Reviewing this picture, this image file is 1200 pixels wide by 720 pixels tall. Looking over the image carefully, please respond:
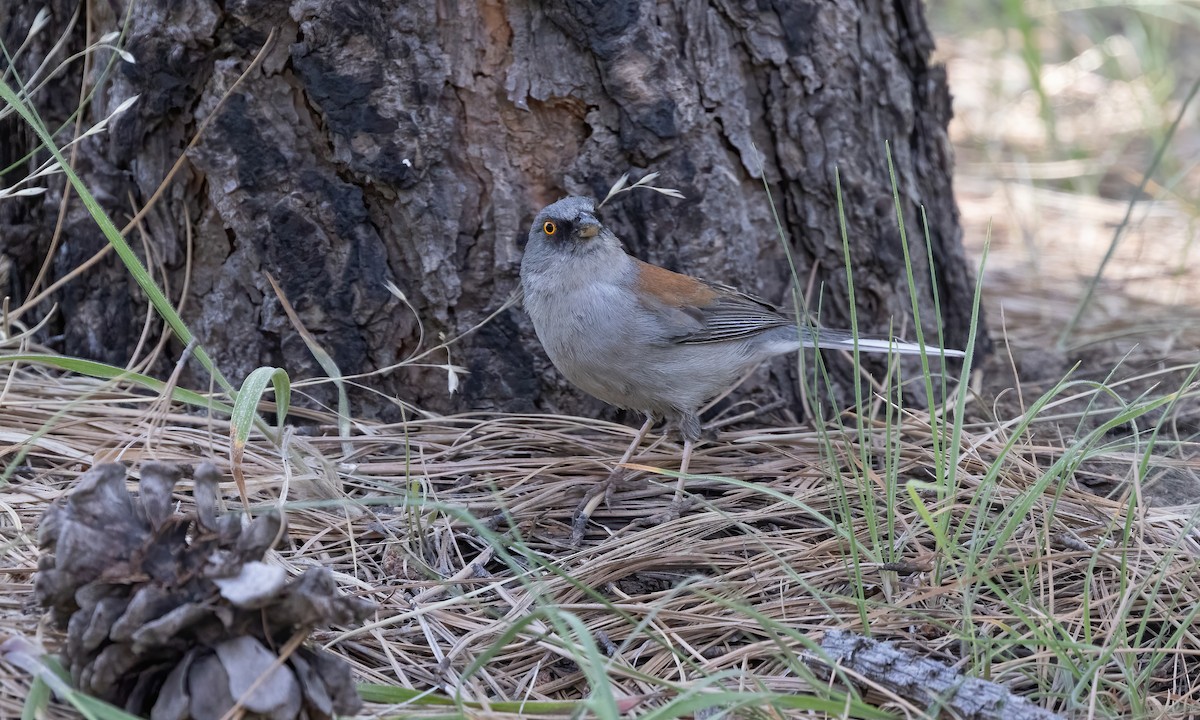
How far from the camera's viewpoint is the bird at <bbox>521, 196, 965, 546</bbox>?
3.59m

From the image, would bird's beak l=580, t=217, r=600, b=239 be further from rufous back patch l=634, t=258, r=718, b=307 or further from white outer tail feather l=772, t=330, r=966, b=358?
white outer tail feather l=772, t=330, r=966, b=358

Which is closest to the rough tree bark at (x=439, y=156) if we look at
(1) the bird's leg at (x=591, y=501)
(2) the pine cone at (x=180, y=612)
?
(1) the bird's leg at (x=591, y=501)

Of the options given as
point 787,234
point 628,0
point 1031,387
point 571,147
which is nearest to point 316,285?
point 571,147

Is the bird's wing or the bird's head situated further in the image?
the bird's wing

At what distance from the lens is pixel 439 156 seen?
3.62 meters

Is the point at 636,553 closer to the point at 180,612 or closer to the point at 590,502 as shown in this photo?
the point at 590,502

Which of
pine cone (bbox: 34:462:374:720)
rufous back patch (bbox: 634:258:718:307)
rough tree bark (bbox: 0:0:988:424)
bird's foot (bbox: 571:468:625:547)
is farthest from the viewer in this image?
rufous back patch (bbox: 634:258:718:307)

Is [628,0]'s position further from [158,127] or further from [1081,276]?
[1081,276]

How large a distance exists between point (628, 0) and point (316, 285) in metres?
1.44

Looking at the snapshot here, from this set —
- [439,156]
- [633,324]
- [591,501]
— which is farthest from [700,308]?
[439,156]

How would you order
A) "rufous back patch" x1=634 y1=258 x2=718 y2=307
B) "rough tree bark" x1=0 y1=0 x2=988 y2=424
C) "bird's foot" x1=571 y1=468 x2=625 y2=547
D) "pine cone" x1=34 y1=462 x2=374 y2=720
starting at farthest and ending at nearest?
"rufous back patch" x1=634 y1=258 x2=718 y2=307 → "rough tree bark" x1=0 y1=0 x2=988 y2=424 → "bird's foot" x1=571 y1=468 x2=625 y2=547 → "pine cone" x1=34 y1=462 x2=374 y2=720

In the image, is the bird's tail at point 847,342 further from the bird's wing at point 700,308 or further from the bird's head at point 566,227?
the bird's head at point 566,227

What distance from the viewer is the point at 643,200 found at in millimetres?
3877

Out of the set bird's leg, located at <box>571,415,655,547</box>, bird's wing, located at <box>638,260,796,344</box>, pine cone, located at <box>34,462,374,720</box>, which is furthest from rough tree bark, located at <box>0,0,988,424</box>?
pine cone, located at <box>34,462,374,720</box>
